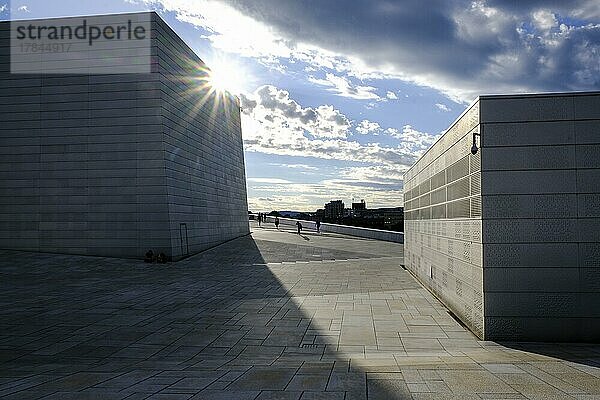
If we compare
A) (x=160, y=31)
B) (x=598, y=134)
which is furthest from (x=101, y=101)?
(x=598, y=134)

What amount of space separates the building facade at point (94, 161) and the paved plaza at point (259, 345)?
5.88 meters

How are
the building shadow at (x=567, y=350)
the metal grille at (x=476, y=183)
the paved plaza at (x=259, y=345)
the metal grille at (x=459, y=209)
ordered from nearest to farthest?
the paved plaza at (x=259, y=345) → the building shadow at (x=567, y=350) → the metal grille at (x=476, y=183) → the metal grille at (x=459, y=209)

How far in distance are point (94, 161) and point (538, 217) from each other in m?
22.3

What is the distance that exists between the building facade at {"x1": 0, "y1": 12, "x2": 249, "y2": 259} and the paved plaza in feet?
19.3

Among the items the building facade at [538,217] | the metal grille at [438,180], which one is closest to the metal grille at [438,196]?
the metal grille at [438,180]

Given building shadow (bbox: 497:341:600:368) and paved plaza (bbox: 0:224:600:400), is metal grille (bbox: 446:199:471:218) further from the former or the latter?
building shadow (bbox: 497:341:600:368)

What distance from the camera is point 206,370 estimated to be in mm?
6824

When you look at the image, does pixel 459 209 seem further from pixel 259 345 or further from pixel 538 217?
pixel 259 345

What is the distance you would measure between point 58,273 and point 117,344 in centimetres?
1280

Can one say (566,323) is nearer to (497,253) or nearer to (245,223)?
(497,253)

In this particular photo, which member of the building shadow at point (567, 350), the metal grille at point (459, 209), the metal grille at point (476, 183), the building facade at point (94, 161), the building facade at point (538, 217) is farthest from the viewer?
the building facade at point (94, 161)

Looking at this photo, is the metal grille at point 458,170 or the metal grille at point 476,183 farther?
the metal grille at point 458,170

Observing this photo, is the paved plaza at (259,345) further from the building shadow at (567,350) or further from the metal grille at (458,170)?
the metal grille at (458,170)

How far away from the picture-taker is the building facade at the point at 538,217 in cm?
858
